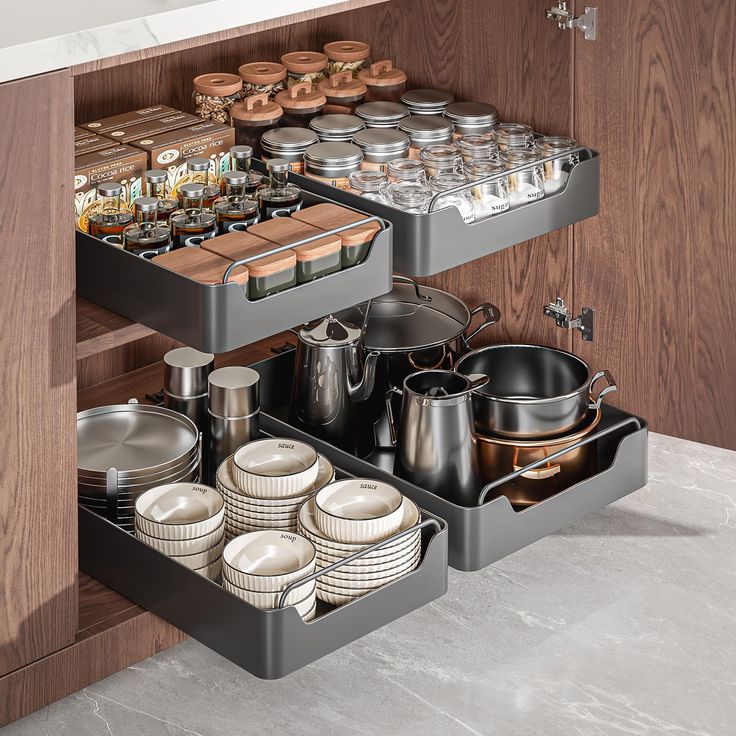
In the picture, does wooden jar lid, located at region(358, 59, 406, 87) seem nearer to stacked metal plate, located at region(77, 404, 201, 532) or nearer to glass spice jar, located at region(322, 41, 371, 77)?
glass spice jar, located at region(322, 41, 371, 77)

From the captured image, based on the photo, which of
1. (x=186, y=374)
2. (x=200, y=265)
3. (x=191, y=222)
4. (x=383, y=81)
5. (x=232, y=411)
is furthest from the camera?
(x=383, y=81)

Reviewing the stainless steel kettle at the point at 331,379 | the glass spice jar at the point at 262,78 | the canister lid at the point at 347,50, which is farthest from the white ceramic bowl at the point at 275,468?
the canister lid at the point at 347,50

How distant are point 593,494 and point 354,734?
0.54m

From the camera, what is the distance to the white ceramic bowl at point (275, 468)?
1.83 m

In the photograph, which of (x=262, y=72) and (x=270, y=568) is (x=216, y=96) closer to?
(x=262, y=72)

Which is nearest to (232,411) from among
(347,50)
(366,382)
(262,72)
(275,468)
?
(275,468)

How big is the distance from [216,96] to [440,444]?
654 millimetres

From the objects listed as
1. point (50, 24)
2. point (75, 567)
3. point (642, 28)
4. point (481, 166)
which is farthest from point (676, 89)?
point (75, 567)

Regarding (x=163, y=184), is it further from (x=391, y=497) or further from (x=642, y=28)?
(x=642, y=28)

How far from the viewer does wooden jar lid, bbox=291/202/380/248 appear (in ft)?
5.80

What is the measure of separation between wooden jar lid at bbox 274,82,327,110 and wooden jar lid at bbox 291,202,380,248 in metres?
0.34

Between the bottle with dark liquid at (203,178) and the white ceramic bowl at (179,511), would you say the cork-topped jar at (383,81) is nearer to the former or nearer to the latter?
the bottle with dark liquid at (203,178)

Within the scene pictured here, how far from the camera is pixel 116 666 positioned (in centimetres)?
185

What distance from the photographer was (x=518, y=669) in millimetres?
1868
